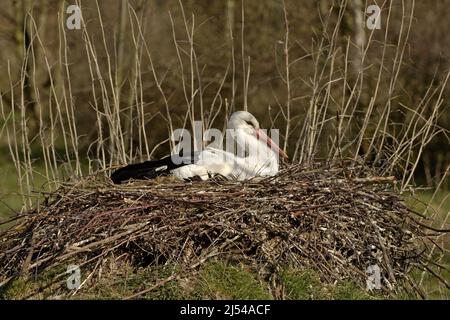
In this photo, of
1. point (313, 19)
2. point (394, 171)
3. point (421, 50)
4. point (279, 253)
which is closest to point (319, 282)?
point (279, 253)

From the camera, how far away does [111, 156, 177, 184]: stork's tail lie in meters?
6.00

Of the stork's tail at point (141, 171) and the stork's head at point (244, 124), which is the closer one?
the stork's tail at point (141, 171)

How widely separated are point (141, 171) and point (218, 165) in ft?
1.67

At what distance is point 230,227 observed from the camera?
5043 mm

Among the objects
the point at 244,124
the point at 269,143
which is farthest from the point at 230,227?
the point at 269,143

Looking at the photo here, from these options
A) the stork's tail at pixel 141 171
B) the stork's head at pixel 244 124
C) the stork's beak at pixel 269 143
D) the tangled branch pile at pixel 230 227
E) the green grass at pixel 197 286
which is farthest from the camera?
the stork's beak at pixel 269 143

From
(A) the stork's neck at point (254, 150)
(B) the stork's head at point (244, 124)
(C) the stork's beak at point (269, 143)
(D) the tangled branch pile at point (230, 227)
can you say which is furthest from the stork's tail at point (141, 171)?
(C) the stork's beak at point (269, 143)

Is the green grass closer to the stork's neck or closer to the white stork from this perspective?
the white stork

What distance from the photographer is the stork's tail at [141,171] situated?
5996mm

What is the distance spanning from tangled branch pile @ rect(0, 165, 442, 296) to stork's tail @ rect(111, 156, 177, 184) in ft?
1.02

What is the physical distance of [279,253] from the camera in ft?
16.6

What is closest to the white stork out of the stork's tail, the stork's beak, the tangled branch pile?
the stork's tail

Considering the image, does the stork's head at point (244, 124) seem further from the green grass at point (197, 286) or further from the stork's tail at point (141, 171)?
the green grass at point (197, 286)
